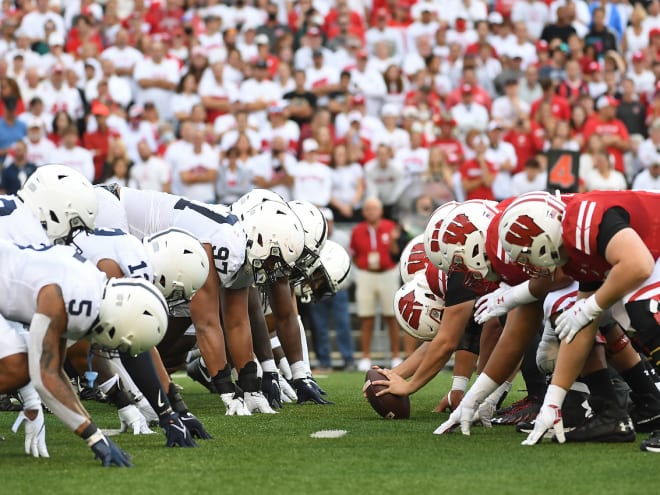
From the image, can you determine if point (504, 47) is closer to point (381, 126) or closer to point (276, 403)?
point (381, 126)

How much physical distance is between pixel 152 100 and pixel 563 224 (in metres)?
13.0

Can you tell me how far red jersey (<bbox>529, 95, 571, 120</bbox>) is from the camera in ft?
59.4

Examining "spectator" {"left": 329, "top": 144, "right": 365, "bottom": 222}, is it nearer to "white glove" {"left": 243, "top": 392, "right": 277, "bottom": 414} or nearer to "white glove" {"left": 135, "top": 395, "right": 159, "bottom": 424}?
"white glove" {"left": 243, "top": 392, "right": 277, "bottom": 414}

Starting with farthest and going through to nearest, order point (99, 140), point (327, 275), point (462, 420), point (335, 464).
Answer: point (99, 140)
point (327, 275)
point (462, 420)
point (335, 464)

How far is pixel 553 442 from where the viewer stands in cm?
701

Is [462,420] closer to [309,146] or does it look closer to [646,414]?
[646,414]

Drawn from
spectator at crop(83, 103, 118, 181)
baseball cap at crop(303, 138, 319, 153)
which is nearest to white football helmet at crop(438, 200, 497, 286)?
baseball cap at crop(303, 138, 319, 153)

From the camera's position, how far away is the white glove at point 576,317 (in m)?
6.46

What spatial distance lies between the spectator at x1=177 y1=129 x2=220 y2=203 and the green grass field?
8.47 meters

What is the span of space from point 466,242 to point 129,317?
2.43 m

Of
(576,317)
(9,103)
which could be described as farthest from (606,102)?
(576,317)

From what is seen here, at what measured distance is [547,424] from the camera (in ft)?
22.3

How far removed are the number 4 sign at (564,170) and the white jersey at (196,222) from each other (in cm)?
706

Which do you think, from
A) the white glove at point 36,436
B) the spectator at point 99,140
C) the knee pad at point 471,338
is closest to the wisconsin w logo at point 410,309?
the knee pad at point 471,338
